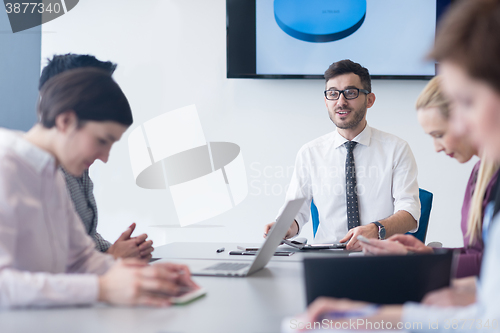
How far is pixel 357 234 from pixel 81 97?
4.43ft

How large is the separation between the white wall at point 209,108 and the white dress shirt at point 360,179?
0.47 meters

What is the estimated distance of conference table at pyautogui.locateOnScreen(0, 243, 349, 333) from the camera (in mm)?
955

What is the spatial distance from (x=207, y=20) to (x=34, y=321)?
2719mm

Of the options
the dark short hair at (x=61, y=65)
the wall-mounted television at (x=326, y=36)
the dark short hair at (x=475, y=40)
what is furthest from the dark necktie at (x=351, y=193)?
the dark short hair at (x=475, y=40)

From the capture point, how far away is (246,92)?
3275mm

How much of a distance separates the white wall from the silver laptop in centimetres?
162

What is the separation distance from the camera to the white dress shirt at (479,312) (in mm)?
704

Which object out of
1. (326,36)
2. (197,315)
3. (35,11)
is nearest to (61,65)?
(197,315)

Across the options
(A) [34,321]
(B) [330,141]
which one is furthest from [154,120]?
(A) [34,321]

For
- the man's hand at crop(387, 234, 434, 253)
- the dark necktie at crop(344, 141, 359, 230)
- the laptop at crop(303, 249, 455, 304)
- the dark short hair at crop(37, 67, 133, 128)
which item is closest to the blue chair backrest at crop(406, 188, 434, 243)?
the dark necktie at crop(344, 141, 359, 230)

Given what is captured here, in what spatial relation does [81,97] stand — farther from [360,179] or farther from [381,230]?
[360,179]

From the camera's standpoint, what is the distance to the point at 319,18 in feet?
10.3

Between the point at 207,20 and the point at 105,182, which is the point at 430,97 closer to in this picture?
the point at 207,20

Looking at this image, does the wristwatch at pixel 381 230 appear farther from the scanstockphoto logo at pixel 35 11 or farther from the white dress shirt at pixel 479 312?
the scanstockphoto logo at pixel 35 11
